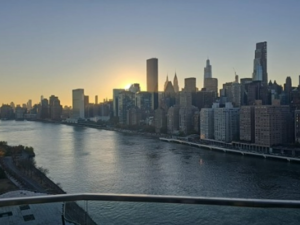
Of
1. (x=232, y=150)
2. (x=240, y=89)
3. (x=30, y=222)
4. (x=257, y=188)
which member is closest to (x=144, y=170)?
(x=257, y=188)

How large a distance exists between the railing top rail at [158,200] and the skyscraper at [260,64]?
31.6 meters

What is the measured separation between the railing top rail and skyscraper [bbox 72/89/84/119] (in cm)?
3704

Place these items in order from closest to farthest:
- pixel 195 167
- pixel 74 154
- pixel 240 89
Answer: pixel 195 167
pixel 74 154
pixel 240 89

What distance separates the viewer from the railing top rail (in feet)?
1.71

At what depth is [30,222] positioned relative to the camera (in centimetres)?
60

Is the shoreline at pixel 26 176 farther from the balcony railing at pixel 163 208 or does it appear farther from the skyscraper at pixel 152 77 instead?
the skyscraper at pixel 152 77

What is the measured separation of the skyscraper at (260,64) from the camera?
30.6 meters

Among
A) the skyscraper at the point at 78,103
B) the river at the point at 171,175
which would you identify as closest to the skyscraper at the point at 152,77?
the skyscraper at the point at 78,103

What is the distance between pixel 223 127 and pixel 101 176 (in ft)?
28.2

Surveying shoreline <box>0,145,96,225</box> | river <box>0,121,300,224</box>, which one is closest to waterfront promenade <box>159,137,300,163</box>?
river <box>0,121,300,224</box>

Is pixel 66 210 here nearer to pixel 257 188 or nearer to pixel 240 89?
pixel 257 188

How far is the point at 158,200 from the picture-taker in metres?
0.56

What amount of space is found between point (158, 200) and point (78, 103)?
40.1 m

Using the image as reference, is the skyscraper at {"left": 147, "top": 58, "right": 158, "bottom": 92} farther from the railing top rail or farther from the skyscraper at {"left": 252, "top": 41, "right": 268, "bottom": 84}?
the railing top rail
